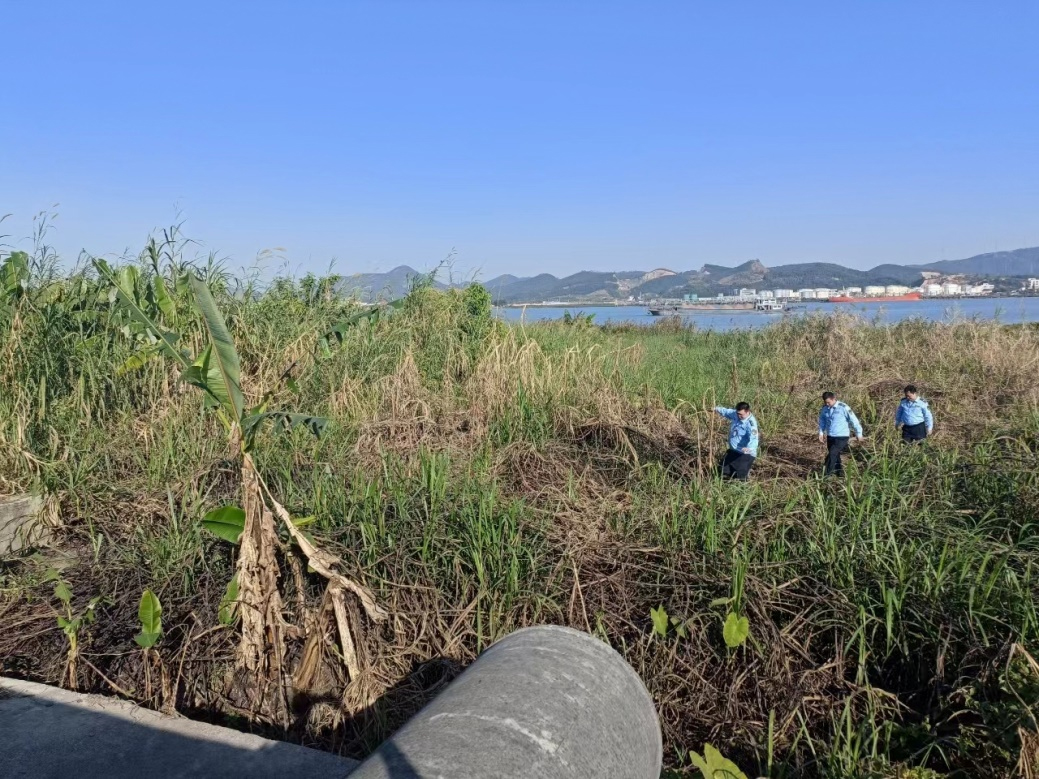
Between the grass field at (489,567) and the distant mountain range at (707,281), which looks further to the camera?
the distant mountain range at (707,281)

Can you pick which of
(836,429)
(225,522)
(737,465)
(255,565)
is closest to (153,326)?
(225,522)

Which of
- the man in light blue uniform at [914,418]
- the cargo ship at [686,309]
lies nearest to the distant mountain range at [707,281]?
the cargo ship at [686,309]

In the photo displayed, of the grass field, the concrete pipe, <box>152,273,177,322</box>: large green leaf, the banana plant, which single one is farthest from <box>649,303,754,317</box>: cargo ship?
the concrete pipe

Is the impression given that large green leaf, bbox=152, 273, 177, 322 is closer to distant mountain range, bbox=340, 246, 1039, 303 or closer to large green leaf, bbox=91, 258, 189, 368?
large green leaf, bbox=91, 258, 189, 368

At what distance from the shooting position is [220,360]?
365 cm

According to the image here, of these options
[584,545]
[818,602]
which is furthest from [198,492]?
[818,602]

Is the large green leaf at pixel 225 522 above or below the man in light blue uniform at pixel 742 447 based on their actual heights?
above

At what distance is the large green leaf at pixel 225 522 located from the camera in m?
3.54

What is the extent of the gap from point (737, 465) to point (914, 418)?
2.38m

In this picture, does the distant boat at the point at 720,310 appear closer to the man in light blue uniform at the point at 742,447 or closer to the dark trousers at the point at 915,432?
the dark trousers at the point at 915,432

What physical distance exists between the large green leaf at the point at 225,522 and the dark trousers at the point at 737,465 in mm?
4578

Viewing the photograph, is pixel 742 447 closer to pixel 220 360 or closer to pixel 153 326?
pixel 220 360

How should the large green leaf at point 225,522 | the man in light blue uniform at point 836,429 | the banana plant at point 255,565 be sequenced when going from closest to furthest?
the large green leaf at point 225,522 → the banana plant at point 255,565 → the man in light blue uniform at point 836,429

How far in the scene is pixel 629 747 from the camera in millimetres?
2523
